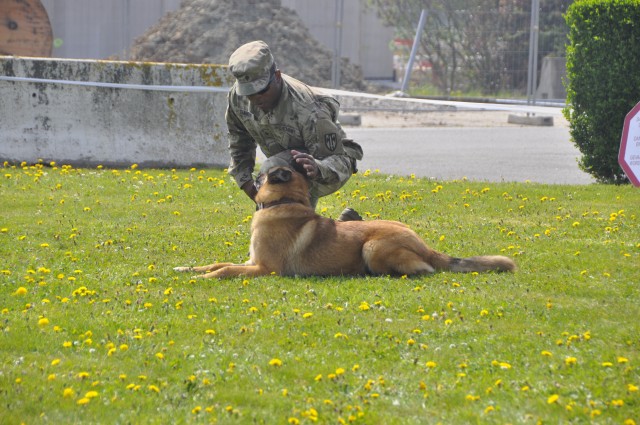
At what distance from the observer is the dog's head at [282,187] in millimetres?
6914

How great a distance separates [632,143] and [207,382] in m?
6.05

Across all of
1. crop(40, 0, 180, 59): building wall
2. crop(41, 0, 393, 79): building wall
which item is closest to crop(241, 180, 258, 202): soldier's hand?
crop(41, 0, 393, 79): building wall

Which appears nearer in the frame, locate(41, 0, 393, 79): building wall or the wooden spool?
the wooden spool

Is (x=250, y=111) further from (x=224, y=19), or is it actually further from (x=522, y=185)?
(x=224, y=19)

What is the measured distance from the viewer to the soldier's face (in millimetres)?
7074

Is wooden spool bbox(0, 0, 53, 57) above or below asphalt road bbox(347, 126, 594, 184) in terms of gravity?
above

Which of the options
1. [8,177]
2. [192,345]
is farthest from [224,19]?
[192,345]

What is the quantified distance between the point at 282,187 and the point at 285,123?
24.9 inches

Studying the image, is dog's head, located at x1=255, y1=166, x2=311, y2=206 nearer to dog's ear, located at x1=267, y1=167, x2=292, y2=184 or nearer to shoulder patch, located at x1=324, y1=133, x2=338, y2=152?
dog's ear, located at x1=267, y1=167, x2=292, y2=184

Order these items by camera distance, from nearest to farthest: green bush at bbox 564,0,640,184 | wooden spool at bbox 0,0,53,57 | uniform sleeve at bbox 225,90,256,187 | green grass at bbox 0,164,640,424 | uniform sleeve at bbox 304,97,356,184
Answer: green grass at bbox 0,164,640,424
uniform sleeve at bbox 304,97,356,184
uniform sleeve at bbox 225,90,256,187
green bush at bbox 564,0,640,184
wooden spool at bbox 0,0,53,57

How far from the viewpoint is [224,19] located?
26.6 metres

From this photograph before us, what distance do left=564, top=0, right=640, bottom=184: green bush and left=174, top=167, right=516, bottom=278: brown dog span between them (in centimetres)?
541

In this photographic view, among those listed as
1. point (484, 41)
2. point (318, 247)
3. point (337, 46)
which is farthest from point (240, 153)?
point (484, 41)

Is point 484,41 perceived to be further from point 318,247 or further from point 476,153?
point 318,247
